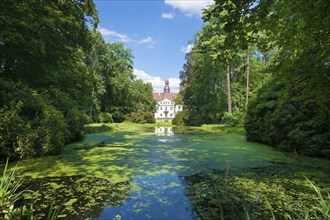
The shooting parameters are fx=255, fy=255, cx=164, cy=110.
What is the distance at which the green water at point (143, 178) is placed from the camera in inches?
169

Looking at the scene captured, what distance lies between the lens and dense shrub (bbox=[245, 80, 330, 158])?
30.4 ft

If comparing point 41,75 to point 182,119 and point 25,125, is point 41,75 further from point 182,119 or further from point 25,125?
point 182,119

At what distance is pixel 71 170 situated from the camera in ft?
22.6

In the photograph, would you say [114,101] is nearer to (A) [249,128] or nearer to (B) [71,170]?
(A) [249,128]

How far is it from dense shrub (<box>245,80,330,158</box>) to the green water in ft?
3.05

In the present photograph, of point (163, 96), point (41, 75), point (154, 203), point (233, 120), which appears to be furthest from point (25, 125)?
point (163, 96)

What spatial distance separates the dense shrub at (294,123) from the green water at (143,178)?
0.93 m

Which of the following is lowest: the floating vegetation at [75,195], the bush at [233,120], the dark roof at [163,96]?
the floating vegetation at [75,195]

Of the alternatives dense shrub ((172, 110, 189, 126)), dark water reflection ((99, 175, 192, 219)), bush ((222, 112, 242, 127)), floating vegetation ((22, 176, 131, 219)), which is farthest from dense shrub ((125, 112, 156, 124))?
dark water reflection ((99, 175, 192, 219))

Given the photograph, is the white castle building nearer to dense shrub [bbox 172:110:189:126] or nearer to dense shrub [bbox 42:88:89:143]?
dense shrub [bbox 172:110:189:126]

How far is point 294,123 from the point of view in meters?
10.6

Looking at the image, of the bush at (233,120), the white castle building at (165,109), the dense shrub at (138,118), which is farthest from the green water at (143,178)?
the white castle building at (165,109)

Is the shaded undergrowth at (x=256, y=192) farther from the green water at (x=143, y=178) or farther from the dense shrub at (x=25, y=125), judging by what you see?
the dense shrub at (x=25, y=125)

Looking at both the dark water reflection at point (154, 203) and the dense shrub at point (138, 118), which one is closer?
the dark water reflection at point (154, 203)
